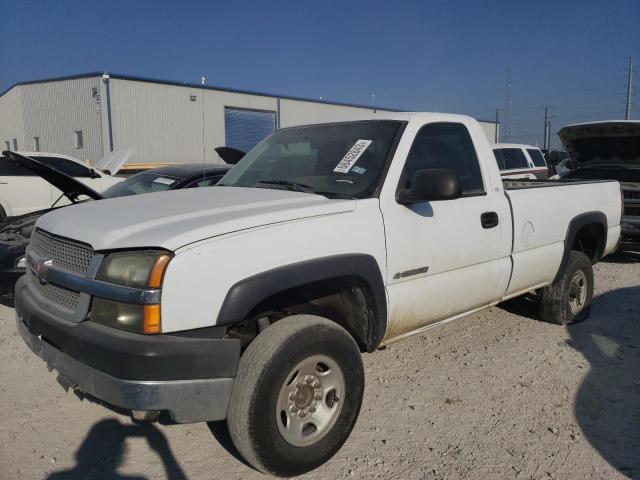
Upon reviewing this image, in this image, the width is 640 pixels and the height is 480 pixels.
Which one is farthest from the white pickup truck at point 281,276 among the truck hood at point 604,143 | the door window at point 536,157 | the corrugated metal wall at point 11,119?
the corrugated metal wall at point 11,119

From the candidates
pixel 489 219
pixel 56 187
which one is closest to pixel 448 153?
pixel 489 219

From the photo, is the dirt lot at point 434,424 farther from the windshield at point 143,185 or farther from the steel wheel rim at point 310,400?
the windshield at point 143,185

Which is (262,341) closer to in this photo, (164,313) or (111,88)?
(164,313)

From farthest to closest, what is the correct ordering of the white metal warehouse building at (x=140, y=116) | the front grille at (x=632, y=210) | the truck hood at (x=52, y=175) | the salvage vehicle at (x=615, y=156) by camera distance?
1. the white metal warehouse building at (x=140, y=116)
2. the front grille at (x=632, y=210)
3. the salvage vehicle at (x=615, y=156)
4. the truck hood at (x=52, y=175)

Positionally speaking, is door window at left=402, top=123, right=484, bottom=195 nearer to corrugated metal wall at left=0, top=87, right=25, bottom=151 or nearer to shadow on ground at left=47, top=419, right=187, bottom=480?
shadow on ground at left=47, top=419, right=187, bottom=480

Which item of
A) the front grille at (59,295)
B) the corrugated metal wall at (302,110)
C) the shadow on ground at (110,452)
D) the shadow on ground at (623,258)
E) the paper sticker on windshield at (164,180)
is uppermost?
the corrugated metal wall at (302,110)

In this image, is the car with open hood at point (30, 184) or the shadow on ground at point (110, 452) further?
the car with open hood at point (30, 184)

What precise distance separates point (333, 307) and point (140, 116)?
70.6 feet

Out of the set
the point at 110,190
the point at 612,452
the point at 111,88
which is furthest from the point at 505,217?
the point at 111,88

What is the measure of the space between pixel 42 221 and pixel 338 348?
6.44 feet

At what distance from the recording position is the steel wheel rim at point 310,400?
8.65 ft

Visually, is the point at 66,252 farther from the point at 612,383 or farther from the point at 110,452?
the point at 612,383

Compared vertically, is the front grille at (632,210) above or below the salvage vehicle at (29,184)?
below

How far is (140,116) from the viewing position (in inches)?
876
